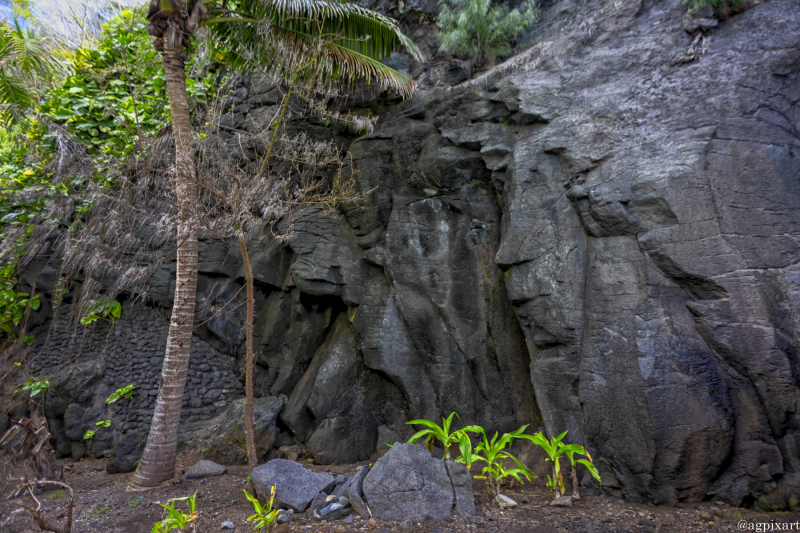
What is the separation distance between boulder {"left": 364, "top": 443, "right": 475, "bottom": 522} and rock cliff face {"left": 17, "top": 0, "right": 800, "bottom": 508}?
1545 mm

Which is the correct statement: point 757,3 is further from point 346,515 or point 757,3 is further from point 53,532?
point 53,532

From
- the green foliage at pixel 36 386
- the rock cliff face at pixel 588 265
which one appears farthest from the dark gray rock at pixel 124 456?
the green foliage at pixel 36 386

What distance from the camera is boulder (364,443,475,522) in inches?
150

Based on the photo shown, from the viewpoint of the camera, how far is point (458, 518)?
3.80 meters

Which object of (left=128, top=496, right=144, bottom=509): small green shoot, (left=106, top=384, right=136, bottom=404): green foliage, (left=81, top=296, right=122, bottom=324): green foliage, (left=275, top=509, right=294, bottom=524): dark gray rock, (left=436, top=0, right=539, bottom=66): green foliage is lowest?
(left=128, top=496, right=144, bottom=509): small green shoot

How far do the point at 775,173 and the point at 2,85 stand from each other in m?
11.5

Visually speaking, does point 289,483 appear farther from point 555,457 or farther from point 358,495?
point 555,457

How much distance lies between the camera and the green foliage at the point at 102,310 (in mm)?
7671

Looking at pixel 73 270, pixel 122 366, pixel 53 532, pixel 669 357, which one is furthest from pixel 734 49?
pixel 73 270

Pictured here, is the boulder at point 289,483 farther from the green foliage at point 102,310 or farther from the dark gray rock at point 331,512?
the green foliage at point 102,310

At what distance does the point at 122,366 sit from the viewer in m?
7.55

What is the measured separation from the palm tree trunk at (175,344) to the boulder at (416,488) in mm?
2923

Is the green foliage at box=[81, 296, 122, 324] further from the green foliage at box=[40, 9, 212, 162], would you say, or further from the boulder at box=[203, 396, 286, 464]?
the boulder at box=[203, 396, 286, 464]

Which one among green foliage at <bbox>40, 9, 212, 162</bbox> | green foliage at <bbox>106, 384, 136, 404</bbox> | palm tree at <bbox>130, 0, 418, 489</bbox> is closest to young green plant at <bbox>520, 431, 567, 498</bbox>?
palm tree at <bbox>130, 0, 418, 489</bbox>
